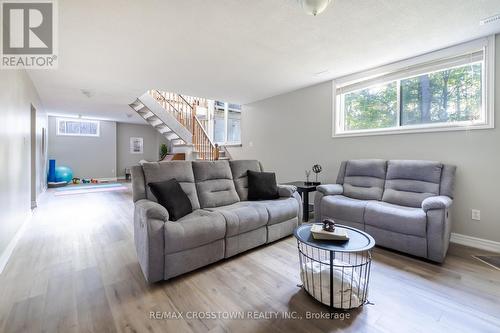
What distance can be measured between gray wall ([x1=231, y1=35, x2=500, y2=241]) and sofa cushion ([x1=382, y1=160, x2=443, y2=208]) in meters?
0.34

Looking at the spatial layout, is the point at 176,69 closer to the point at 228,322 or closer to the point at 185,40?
the point at 185,40

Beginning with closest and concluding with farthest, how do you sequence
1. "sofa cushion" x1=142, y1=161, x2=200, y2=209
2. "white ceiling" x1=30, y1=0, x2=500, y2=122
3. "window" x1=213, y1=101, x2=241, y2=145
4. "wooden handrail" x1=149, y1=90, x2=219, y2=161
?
"white ceiling" x1=30, y1=0, x2=500, y2=122 < "sofa cushion" x1=142, y1=161, x2=200, y2=209 < "wooden handrail" x1=149, y1=90, x2=219, y2=161 < "window" x1=213, y1=101, x2=241, y2=145

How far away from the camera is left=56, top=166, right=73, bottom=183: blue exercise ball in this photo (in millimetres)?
7246

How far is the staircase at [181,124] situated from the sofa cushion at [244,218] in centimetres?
435

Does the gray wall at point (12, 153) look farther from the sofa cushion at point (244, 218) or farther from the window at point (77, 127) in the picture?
the window at point (77, 127)

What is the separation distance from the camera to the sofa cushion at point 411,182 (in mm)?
2691

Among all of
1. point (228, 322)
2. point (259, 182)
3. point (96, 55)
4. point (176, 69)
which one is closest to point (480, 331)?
point (228, 322)

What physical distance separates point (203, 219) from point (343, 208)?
186 centimetres

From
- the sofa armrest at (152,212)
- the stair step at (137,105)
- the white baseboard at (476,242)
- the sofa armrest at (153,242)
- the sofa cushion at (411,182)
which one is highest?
the stair step at (137,105)

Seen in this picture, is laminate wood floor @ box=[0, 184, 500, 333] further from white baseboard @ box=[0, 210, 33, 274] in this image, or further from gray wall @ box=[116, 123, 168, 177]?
gray wall @ box=[116, 123, 168, 177]

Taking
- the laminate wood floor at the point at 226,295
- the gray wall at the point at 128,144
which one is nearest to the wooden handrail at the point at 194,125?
the gray wall at the point at 128,144

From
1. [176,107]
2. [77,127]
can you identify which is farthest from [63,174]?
[176,107]

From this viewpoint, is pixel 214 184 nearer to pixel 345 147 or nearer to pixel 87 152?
pixel 345 147

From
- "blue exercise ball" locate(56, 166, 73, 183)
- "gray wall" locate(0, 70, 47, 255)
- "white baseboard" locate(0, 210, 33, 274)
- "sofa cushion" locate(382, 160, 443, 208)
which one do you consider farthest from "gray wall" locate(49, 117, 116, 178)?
"sofa cushion" locate(382, 160, 443, 208)
